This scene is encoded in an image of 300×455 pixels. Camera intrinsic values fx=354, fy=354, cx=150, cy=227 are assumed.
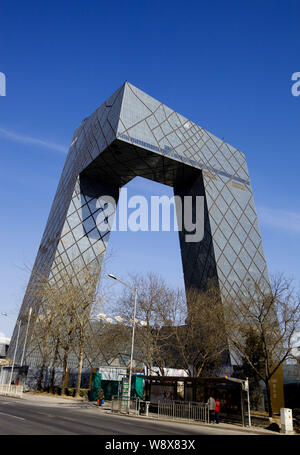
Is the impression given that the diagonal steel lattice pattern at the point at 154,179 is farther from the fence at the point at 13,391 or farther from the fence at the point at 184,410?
the fence at the point at 184,410

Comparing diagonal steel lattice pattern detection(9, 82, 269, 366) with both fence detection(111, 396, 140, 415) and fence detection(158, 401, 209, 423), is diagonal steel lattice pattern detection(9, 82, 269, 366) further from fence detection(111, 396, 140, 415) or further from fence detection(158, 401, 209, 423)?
fence detection(158, 401, 209, 423)

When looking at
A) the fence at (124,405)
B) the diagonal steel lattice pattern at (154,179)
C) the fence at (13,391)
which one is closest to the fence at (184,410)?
the fence at (124,405)

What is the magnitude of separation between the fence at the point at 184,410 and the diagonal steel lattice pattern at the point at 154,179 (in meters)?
28.4

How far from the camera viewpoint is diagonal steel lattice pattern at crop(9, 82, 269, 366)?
171 feet

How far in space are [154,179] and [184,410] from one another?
44762 millimetres

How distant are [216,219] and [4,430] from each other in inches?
1873

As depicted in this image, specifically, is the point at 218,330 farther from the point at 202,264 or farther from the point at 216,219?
the point at 216,219

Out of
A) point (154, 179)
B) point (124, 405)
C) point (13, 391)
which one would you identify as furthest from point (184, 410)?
point (154, 179)

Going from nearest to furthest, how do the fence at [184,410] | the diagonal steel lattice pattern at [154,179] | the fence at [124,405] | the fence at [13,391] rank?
the fence at [184,410], the fence at [124,405], the fence at [13,391], the diagonal steel lattice pattern at [154,179]

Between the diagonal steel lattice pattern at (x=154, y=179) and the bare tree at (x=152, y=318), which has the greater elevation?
the diagonal steel lattice pattern at (x=154, y=179)

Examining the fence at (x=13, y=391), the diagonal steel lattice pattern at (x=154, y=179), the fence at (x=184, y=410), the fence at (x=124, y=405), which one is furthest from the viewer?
the diagonal steel lattice pattern at (x=154, y=179)

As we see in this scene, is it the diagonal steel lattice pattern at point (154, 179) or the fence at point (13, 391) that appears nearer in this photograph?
the fence at point (13, 391)

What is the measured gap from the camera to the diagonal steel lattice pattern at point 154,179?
52.1 m
